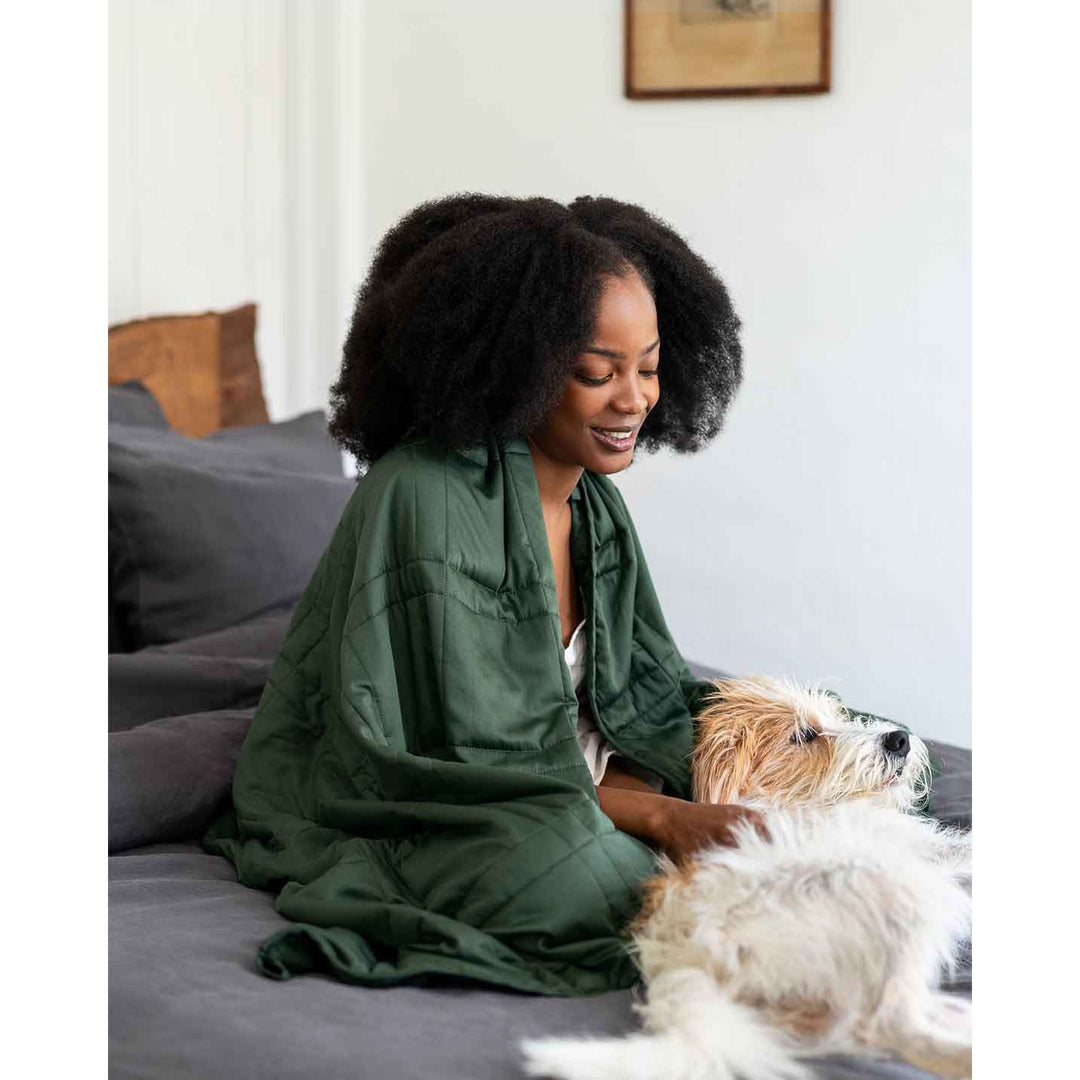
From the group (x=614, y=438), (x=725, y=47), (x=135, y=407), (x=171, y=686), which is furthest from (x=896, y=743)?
(x=725, y=47)

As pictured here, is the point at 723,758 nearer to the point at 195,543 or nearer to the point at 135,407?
the point at 195,543

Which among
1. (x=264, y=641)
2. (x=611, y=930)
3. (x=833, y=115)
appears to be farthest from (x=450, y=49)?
(x=611, y=930)

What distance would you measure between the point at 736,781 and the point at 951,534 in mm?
1507

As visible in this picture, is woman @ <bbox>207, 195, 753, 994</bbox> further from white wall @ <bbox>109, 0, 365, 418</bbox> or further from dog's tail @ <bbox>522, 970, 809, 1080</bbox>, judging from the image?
white wall @ <bbox>109, 0, 365, 418</bbox>

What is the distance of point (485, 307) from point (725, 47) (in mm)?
1690

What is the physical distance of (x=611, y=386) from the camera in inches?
54.8

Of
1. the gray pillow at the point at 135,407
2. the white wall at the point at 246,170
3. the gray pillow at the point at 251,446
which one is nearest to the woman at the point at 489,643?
the gray pillow at the point at 251,446

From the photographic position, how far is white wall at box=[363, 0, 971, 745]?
2.71 metres

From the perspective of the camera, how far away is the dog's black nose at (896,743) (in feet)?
→ 4.52

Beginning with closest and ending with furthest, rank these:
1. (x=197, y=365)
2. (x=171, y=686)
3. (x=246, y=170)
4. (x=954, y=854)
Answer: (x=954, y=854)
(x=171, y=686)
(x=197, y=365)
(x=246, y=170)

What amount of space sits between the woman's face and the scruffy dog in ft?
1.47

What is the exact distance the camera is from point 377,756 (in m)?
1.22

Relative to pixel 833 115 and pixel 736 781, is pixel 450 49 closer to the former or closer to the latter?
pixel 833 115

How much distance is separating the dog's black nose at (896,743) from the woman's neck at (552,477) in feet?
1.39
